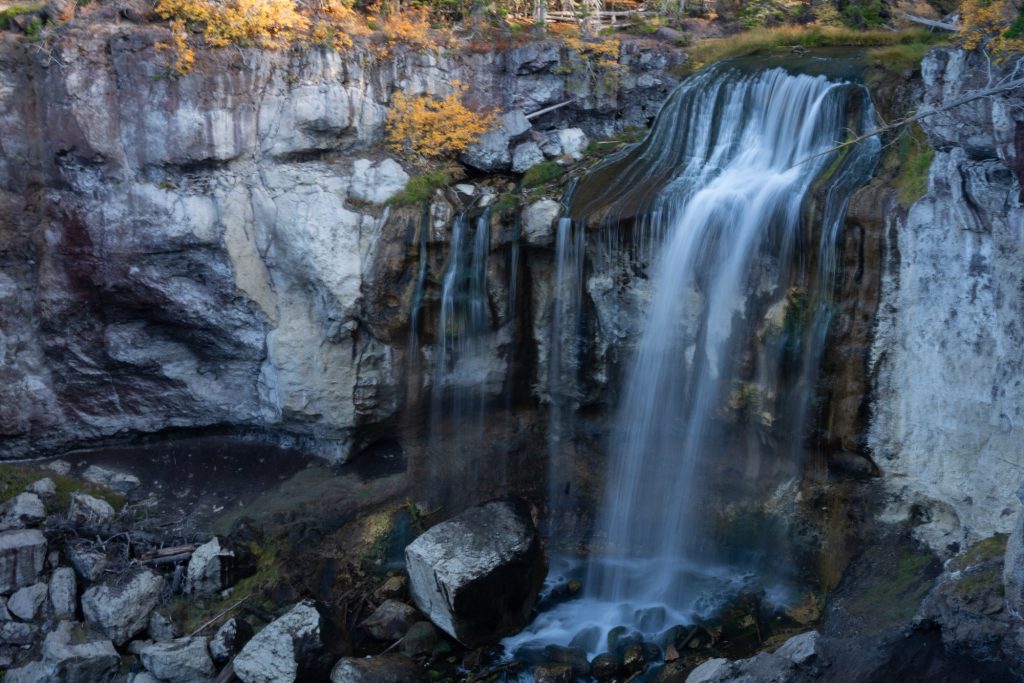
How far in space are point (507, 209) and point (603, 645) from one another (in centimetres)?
540

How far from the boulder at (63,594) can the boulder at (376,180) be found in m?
5.72

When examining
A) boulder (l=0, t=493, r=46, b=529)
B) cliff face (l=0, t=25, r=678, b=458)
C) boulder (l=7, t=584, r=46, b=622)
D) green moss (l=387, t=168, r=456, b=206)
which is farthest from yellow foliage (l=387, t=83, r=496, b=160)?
boulder (l=7, t=584, r=46, b=622)

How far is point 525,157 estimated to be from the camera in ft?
42.2

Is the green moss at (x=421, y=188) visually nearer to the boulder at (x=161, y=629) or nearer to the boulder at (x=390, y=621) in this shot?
the boulder at (x=390, y=621)

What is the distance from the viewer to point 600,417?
1202 centimetres

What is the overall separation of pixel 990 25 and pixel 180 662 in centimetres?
1063

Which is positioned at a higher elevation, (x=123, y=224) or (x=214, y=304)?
(x=123, y=224)

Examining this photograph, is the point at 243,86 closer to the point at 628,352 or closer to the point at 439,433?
the point at 439,433

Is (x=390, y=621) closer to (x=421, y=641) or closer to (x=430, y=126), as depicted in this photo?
(x=421, y=641)

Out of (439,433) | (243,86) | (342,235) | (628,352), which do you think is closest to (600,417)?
(628,352)

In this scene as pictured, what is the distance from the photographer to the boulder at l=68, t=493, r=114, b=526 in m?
11.3

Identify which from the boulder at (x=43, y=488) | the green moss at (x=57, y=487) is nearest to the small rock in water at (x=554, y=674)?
the green moss at (x=57, y=487)

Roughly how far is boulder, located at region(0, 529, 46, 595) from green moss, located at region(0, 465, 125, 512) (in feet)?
2.75

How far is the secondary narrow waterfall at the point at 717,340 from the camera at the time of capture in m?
10.1
